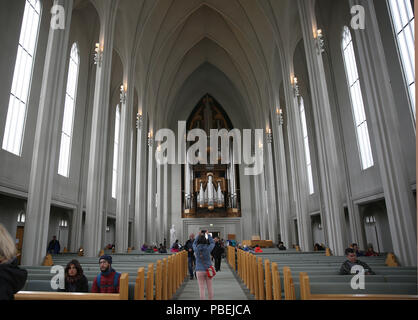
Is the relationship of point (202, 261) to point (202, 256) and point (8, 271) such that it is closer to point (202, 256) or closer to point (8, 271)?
point (202, 256)

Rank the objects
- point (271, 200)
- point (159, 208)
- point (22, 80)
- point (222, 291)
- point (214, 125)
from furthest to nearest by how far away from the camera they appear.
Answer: point (214, 125) → point (159, 208) → point (271, 200) → point (22, 80) → point (222, 291)

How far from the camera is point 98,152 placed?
1066 cm

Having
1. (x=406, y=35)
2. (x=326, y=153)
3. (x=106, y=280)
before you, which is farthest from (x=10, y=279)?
(x=406, y=35)

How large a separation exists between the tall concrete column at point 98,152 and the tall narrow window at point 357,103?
10592 millimetres

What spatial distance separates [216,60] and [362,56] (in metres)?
19.1

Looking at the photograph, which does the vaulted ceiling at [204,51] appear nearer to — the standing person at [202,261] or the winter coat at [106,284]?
the standing person at [202,261]

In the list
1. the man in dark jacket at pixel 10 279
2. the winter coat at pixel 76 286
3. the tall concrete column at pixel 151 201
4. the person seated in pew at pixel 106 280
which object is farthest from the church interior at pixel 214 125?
the man in dark jacket at pixel 10 279

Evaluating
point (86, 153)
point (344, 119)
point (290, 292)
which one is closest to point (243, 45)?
point (344, 119)

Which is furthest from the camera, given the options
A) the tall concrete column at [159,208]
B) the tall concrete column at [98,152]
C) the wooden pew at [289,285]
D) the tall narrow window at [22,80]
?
the tall concrete column at [159,208]

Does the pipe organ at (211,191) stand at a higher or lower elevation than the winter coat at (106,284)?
higher

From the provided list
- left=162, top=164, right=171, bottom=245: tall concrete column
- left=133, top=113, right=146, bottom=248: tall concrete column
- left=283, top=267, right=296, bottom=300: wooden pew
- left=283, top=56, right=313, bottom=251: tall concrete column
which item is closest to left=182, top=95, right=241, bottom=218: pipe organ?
left=162, top=164, right=171, bottom=245: tall concrete column

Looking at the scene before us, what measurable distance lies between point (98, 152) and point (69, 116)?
466 cm

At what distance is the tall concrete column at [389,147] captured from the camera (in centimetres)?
628

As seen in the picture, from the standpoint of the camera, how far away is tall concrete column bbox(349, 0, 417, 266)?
628cm
